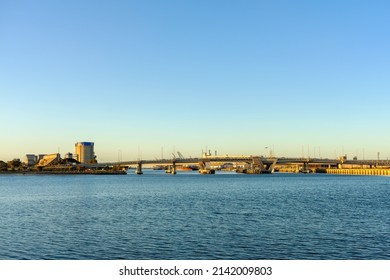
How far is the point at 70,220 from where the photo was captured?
145ft

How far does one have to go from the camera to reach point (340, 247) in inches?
1174

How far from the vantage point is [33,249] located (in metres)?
30.2

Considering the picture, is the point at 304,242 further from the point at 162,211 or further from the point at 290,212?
the point at 162,211

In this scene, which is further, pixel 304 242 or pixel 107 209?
pixel 107 209

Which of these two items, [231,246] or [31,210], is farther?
[31,210]
